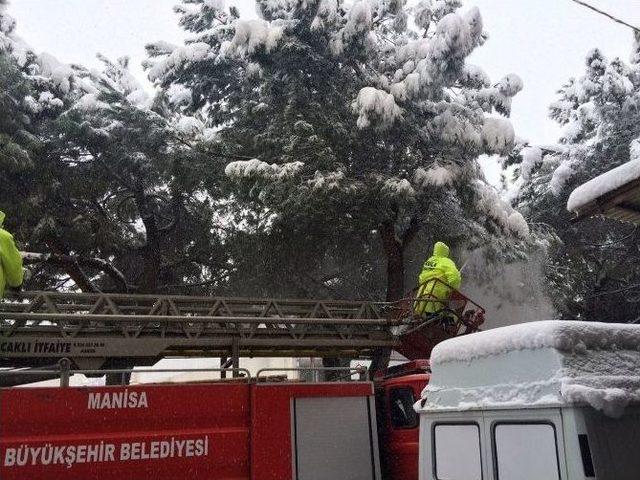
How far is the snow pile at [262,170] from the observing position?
13383 mm

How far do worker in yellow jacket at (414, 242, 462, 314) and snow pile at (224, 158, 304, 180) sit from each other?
4769mm

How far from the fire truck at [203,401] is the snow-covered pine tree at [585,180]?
1151 centimetres

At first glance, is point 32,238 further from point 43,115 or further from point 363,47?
point 363,47

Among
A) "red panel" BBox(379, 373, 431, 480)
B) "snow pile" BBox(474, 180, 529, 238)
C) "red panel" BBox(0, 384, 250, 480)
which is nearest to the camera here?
"red panel" BBox(0, 384, 250, 480)

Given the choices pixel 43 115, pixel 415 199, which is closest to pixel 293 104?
pixel 415 199

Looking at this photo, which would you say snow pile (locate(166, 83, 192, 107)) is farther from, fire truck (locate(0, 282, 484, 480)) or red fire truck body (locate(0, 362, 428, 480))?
red fire truck body (locate(0, 362, 428, 480))

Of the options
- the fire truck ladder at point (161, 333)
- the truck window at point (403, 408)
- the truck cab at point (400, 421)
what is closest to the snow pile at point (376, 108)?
the fire truck ladder at point (161, 333)

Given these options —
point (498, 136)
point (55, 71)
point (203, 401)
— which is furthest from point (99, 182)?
point (203, 401)

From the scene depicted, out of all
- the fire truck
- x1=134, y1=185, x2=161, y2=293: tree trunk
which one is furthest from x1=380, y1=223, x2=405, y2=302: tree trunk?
x1=134, y1=185, x2=161, y2=293: tree trunk

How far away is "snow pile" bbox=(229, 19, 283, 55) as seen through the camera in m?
14.4

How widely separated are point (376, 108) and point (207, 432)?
890cm

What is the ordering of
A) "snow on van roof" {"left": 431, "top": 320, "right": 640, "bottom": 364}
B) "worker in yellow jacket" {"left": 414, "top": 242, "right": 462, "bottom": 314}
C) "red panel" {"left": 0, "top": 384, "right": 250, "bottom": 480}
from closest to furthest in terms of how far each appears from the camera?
1. "snow on van roof" {"left": 431, "top": 320, "right": 640, "bottom": 364}
2. "red panel" {"left": 0, "top": 384, "right": 250, "bottom": 480}
3. "worker in yellow jacket" {"left": 414, "top": 242, "right": 462, "bottom": 314}

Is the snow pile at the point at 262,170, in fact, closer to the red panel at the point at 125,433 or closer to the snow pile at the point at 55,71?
the snow pile at the point at 55,71

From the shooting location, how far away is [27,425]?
5.80 m
